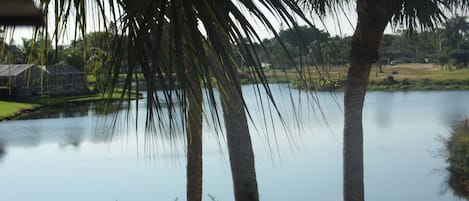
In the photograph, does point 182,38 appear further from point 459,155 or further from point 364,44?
point 459,155

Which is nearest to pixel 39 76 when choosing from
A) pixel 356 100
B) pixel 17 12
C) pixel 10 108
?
pixel 17 12

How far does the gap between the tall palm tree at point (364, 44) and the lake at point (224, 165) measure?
3223mm

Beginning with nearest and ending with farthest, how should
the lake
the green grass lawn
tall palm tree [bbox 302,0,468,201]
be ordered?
tall palm tree [bbox 302,0,468,201] → the lake → the green grass lawn

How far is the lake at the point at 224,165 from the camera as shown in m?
11.8

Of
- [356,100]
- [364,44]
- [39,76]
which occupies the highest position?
[364,44]

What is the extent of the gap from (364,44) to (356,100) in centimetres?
55

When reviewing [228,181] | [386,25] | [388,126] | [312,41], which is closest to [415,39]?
[386,25]

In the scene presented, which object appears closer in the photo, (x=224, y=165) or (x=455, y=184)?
(x=224, y=165)

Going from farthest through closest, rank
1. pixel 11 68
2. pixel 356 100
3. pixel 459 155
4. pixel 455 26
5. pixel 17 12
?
Answer: 1. pixel 459 155
2. pixel 455 26
3. pixel 356 100
4. pixel 11 68
5. pixel 17 12

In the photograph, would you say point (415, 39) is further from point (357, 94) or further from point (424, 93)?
point (424, 93)

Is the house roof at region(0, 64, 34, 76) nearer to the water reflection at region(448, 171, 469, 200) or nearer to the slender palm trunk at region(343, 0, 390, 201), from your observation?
the slender palm trunk at region(343, 0, 390, 201)

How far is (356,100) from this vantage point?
5.33 metres

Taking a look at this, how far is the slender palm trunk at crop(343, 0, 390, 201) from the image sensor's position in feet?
16.7

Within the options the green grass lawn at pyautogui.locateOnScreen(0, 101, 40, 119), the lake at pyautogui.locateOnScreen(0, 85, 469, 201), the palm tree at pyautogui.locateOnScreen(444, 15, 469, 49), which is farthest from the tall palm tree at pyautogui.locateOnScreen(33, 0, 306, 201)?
the green grass lawn at pyautogui.locateOnScreen(0, 101, 40, 119)
